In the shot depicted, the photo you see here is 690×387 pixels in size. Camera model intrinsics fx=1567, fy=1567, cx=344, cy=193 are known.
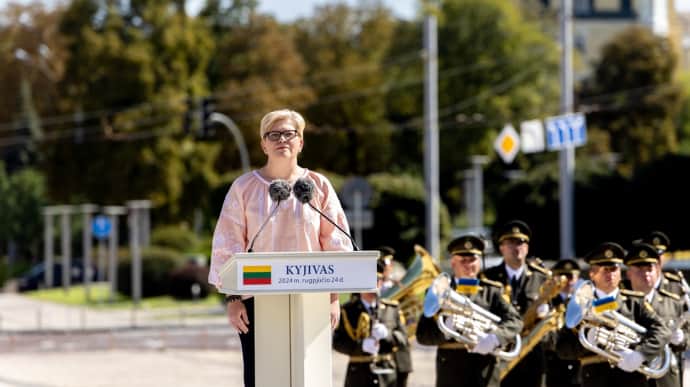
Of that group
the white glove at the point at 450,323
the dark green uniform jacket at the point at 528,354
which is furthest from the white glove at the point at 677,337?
the dark green uniform jacket at the point at 528,354

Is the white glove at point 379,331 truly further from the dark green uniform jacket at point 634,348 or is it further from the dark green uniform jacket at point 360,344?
the dark green uniform jacket at point 634,348

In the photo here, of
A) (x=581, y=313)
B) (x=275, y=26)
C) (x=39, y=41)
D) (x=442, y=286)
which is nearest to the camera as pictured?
(x=581, y=313)

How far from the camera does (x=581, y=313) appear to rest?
10008mm

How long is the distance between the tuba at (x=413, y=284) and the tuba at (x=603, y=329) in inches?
108

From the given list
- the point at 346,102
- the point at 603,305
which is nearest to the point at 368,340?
the point at 603,305

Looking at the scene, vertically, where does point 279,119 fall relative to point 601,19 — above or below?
below

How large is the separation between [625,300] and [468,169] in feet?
195

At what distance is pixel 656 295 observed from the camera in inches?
422

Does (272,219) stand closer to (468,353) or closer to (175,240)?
(468,353)

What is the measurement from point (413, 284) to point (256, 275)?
6614 mm

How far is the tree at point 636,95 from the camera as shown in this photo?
7281 centimetres

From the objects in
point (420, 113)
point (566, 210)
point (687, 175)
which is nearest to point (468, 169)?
point (420, 113)

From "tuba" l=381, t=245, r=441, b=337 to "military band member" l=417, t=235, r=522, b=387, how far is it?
1.25 metres

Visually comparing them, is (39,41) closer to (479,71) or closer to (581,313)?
(479,71)
